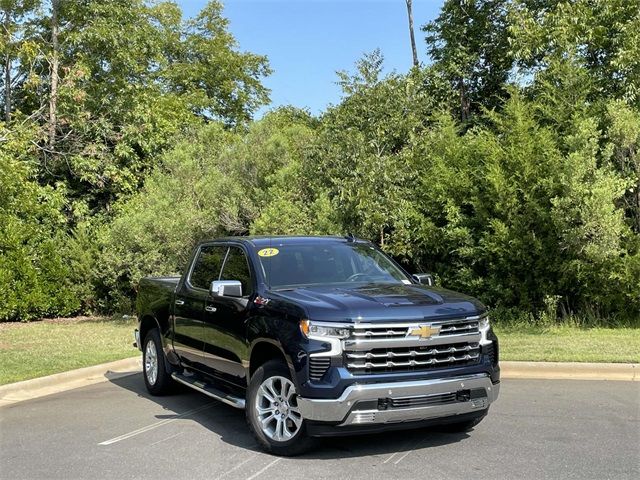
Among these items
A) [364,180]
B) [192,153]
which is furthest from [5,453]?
[192,153]

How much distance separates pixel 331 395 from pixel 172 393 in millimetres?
3730

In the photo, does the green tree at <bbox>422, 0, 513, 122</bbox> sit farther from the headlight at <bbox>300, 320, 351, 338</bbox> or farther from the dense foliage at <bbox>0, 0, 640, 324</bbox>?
the headlight at <bbox>300, 320, 351, 338</bbox>

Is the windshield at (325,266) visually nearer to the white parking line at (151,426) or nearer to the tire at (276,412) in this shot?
the tire at (276,412)

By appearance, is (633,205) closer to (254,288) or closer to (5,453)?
(254,288)

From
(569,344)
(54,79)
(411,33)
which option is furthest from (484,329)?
(411,33)

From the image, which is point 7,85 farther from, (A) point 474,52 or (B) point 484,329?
(B) point 484,329

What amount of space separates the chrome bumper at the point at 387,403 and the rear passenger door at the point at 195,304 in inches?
85.8

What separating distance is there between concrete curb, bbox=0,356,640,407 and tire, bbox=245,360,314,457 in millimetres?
3909

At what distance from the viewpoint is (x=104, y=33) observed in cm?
2009

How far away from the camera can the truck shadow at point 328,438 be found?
558 centimetres

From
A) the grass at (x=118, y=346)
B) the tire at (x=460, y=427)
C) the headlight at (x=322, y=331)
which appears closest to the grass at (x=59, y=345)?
the grass at (x=118, y=346)

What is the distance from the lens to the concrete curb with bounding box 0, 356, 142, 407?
8.20 m

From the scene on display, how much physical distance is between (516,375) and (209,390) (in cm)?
435

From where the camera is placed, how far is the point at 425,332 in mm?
5297
